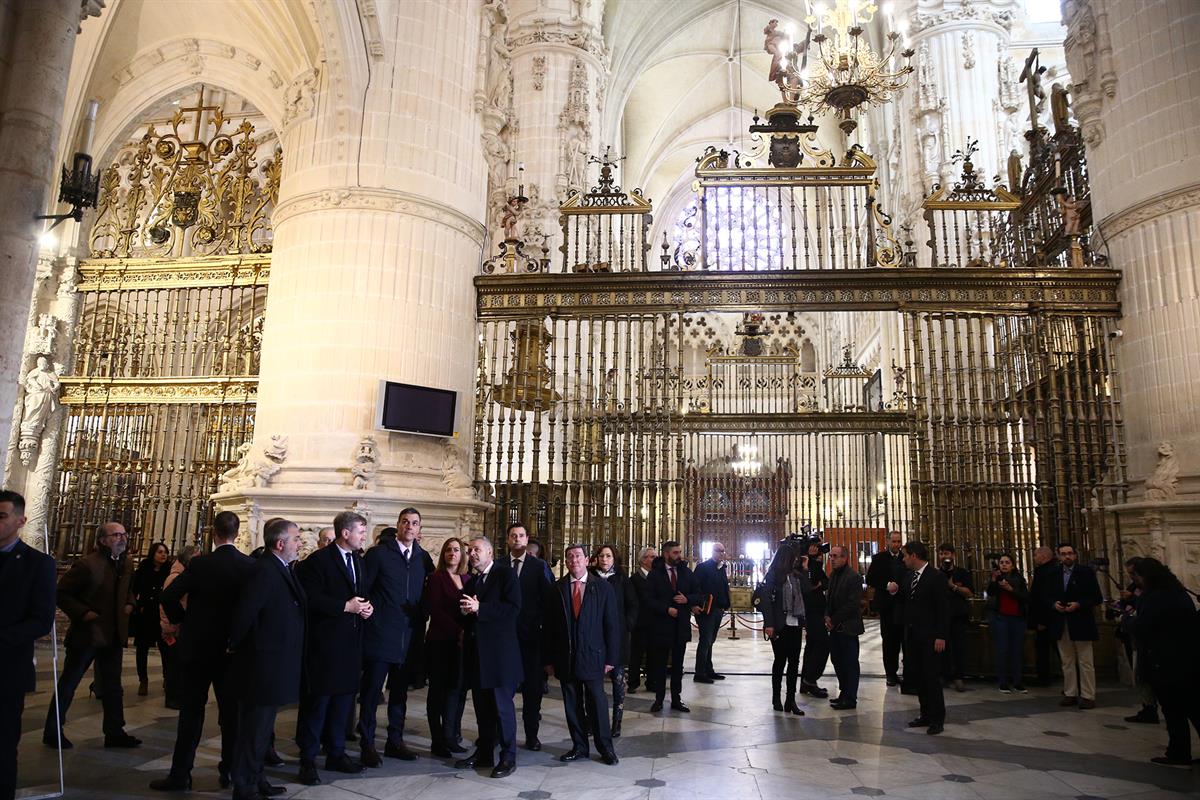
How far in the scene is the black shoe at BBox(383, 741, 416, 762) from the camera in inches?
213

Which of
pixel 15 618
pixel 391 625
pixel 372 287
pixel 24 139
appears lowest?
pixel 391 625

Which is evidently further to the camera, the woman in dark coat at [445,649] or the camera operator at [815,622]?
the camera operator at [815,622]

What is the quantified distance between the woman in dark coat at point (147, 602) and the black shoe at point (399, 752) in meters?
3.38

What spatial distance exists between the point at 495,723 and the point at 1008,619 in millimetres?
5855

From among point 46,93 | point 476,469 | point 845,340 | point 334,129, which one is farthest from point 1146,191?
point 845,340

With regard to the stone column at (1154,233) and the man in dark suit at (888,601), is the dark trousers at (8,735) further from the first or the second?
the stone column at (1154,233)

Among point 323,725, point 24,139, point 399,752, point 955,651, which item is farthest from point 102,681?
→ point 955,651

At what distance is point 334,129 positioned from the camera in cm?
930

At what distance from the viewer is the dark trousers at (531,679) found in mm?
5590

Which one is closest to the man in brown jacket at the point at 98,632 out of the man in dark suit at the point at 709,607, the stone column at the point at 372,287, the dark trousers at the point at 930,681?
the stone column at the point at 372,287

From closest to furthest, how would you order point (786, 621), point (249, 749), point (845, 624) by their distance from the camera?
1. point (249, 749)
2. point (845, 624)
3. point (786, 621)

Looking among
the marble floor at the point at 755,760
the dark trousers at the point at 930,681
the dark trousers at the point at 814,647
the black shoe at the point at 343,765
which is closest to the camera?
the marble floor at the point at 755,760

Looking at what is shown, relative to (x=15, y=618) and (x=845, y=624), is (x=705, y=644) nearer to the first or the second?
(x=845, y=624)

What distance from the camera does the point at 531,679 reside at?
560cm
